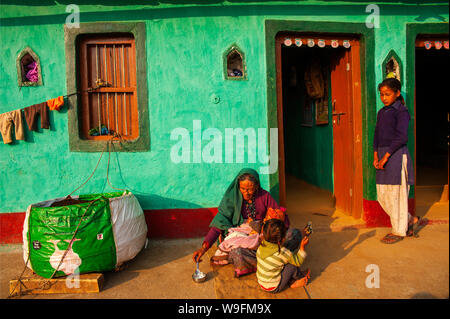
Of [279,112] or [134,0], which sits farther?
[279,112]

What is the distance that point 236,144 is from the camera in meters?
4.10

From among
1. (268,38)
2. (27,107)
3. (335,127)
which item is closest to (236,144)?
(268,38)

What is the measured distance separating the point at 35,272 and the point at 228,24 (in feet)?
11.7

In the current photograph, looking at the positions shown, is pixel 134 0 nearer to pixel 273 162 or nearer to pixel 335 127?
pixel 273 162

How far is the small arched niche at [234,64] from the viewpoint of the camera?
4043 mm

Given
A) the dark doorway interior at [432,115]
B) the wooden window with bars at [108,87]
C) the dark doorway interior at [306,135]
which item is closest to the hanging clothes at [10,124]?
the wooden window with bars at [108,87]

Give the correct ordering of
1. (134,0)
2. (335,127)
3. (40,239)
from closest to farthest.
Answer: (40,239), (134,0), (335,127)

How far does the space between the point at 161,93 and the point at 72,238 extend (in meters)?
2.03

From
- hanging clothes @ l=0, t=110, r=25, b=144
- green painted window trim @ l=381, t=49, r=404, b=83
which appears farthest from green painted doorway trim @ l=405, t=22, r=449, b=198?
hanging clothes @ l=0, t=110, r=25, b=144

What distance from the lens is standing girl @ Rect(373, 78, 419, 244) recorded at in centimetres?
364

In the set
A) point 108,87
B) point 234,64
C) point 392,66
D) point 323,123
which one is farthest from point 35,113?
point 392,66

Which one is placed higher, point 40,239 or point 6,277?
point 40,239

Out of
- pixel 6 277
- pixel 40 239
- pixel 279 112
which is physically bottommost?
pixel 6 277

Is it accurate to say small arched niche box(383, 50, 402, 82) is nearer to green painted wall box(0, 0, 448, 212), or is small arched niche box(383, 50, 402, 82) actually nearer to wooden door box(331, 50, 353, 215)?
wooden door box(331, 50, 353, 215)
